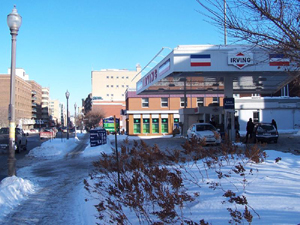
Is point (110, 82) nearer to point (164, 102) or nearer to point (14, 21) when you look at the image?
point (164, 102)

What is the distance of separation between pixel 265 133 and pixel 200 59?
6974mm

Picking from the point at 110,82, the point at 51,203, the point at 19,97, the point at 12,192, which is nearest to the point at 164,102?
the point at 12,192

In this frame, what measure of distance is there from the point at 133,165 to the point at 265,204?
2914mm

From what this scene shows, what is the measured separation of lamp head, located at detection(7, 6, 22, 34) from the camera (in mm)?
9734

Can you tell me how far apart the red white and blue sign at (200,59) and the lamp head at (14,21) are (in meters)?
10.6

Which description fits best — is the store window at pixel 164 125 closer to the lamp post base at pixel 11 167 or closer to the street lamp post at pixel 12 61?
the street lamp post at pixel 12 61

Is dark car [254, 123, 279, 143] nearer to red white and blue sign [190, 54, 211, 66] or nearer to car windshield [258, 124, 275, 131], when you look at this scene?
car windshield [258, 124, 275, 131]

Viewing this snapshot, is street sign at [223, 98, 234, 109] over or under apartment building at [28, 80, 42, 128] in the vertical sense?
under

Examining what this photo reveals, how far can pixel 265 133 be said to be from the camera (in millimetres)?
20797

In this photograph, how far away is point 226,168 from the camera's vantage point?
7.77 metres

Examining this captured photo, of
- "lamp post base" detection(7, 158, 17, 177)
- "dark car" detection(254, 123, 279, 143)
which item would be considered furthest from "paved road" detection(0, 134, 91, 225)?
"dark car" detection(254, 123, 279, 143)

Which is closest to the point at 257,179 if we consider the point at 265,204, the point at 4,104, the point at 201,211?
the point at 265,204

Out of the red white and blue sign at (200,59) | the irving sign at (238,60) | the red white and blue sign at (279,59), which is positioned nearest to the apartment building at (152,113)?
the red white and blue sign at (200,59)

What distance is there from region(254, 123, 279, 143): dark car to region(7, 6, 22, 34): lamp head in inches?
619
